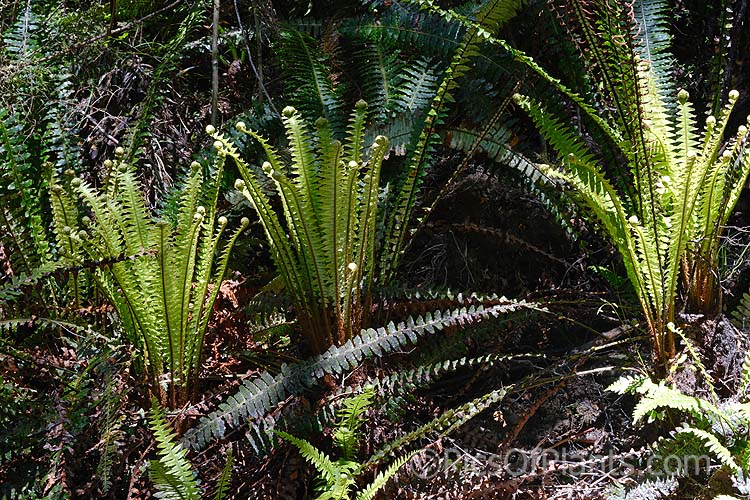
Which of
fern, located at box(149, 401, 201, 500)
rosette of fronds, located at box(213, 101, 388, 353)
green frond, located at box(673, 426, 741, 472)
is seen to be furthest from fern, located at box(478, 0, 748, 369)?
fern, located at box(149, 401, 201, 500)

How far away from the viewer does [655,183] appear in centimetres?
191

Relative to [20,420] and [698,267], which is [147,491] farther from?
[698,267]

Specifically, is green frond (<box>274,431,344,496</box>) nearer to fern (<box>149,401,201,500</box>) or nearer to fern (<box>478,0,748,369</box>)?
fern (<box>149,401,201,500</box>)

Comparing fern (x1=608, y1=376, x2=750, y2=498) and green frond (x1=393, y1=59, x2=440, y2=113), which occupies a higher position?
green frond (x1=393, y1=59, x2=440, y2=113)

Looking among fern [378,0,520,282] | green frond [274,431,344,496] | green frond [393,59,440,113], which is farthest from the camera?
green frond [393,59,440,113]

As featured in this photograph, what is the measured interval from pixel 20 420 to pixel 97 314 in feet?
1.33

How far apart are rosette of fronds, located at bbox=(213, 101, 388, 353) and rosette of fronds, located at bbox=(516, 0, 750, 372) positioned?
486 mm

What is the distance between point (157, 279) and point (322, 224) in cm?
41

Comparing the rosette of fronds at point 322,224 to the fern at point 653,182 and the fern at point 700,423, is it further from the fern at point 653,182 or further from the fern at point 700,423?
the fern at point 700,423

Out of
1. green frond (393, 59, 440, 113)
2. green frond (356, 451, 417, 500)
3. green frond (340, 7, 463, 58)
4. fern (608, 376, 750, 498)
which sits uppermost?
green frond (340, 7, 463, 58)

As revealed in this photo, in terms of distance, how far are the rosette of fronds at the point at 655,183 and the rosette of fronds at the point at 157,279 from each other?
0.90 m

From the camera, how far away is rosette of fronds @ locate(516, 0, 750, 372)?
1.81m

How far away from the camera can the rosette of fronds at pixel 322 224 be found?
1.83m

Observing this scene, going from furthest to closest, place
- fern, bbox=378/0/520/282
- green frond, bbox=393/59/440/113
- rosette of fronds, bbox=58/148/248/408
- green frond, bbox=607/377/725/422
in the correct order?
green frond, bbox=393/59/440/113, fern, bbox=378/0/520/282, rosette of fronds, bbox=58/148/248/408, green frond, bbox=607/377/725/422
